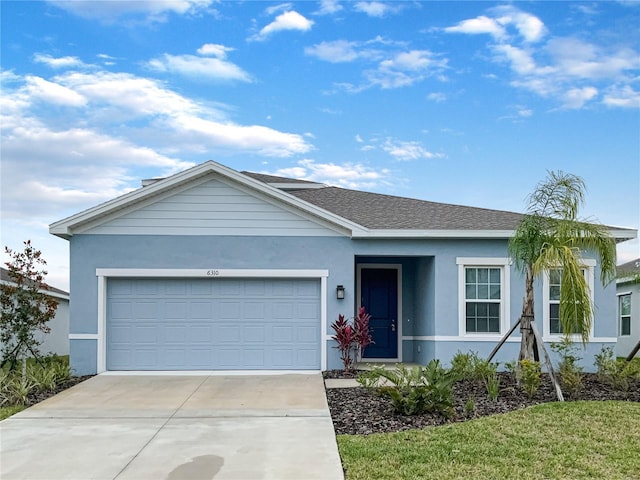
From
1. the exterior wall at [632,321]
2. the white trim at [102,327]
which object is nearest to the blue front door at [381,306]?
the white trim at [102,327]

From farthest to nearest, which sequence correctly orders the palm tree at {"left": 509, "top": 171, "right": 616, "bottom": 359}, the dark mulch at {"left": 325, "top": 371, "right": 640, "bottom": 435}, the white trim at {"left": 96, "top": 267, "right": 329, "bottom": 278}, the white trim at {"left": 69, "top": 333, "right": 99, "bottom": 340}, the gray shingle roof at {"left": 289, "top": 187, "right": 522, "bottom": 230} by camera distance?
the gray shingle roof at {"left": 289, "top": 187, "right": 522, "bottom": 230}
the white trim at {"left": 96, "top": 267, "right": 329, "bottom": 278}
the white trim at {"left": 69, "top": 333, "right": 99, "bottom": 340}
the palm tree at {"left": 509, "top": 171, "right": 616, "bottom": 359}
the dark mulch at {"left": 325, "top": 371, "right": 640, "bottom": 435}

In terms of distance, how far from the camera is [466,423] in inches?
316

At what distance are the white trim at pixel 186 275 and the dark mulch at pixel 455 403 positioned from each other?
252 centimetres

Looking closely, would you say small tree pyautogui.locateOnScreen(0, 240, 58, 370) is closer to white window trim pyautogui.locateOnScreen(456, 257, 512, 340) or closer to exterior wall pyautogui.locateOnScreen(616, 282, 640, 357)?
white window trim pyautogui.locateOnScreen(456, 257, 512, 340)

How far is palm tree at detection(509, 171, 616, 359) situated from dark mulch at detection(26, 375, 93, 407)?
8.15m

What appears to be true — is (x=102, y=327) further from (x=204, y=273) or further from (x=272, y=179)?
(x=272, y=179)

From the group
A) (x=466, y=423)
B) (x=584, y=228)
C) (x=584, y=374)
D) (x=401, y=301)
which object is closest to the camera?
(x=466, y=423)

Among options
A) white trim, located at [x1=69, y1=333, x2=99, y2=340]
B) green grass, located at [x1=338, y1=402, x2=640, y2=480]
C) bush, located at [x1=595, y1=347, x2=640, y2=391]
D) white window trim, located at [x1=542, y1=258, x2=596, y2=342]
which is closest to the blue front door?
white window trim, located at [x1=542, y1=258, x2=596, y2=342]

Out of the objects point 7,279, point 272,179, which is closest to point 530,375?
point 272,179

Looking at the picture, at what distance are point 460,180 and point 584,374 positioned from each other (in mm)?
6355

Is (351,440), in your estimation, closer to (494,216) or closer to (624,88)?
(494,216)

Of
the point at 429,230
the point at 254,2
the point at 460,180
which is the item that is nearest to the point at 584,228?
the point at 429,230

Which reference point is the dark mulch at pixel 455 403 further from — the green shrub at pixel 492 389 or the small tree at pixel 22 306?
the small tree at pixel 22 306

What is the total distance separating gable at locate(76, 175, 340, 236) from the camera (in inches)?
506
